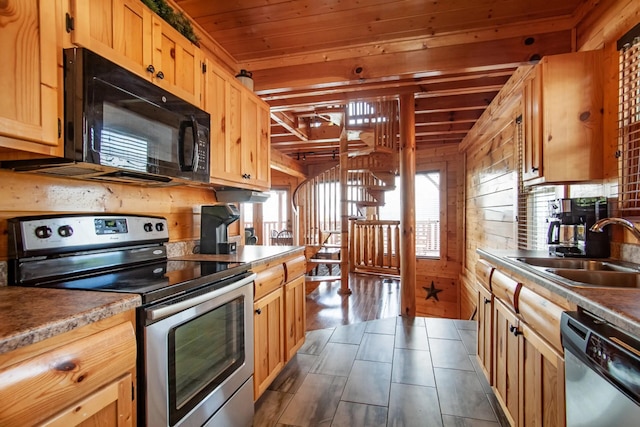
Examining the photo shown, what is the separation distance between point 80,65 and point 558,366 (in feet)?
6.70

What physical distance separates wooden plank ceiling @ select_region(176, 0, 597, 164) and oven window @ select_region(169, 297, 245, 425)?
208 centimetres

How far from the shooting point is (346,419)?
69.9 inches

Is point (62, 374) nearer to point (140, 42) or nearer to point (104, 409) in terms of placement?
point (104, 409)

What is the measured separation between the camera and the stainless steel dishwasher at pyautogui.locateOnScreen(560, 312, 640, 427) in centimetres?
78

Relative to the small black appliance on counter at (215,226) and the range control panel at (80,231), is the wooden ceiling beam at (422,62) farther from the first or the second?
the range control panel at (80,231)

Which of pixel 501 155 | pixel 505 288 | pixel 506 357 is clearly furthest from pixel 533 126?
pixel 501 155

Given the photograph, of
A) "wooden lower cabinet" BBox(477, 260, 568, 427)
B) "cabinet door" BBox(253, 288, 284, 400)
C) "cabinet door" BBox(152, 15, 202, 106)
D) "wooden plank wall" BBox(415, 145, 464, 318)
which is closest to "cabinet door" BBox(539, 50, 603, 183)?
"wooden lower cabinet" BBox(477, 260, 568, 427)


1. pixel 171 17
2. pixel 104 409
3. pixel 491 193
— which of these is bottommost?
pixel 104 409

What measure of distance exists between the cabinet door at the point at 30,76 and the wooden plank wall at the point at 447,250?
18.5 ft

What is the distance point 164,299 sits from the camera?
1.12 metres

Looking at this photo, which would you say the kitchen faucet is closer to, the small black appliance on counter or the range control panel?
the small black appliance on counter

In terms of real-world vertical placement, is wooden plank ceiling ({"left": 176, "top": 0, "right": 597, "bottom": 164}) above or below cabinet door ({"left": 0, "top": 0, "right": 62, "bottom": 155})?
above

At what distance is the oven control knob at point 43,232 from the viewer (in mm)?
1218

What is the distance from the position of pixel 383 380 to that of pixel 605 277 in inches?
56.4
